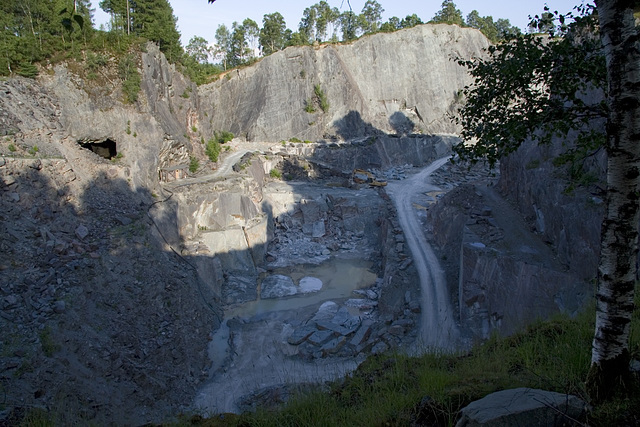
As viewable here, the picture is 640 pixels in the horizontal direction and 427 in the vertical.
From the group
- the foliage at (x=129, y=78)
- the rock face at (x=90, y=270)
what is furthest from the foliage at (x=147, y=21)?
the rock face at (x=90, y=270)

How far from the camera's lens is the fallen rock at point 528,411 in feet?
11.2

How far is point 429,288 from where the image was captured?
1670cm

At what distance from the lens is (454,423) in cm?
391

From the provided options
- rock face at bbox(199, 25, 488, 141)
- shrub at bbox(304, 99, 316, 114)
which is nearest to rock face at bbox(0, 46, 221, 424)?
rock face at bbox(199, 25, 488, 141)

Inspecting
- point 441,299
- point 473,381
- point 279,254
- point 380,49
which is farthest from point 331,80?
point 473,381

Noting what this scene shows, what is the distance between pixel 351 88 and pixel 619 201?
4044 centimetres

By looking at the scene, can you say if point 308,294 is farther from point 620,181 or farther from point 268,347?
point 620,181

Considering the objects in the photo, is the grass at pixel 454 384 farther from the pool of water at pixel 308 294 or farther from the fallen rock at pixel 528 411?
the pool of water at pixel 308 294

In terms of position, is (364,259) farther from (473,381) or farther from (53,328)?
(473,381)

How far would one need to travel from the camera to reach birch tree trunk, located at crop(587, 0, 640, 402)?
3424 mm

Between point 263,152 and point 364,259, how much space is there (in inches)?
568

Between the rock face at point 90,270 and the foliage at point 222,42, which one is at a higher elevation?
the foliage at point 222,42

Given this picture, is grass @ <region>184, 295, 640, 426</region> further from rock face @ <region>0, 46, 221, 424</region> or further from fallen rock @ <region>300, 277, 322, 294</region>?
fallen rock @ <region>300, 277, 322, 294</region>

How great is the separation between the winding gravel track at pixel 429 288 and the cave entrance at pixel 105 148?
15.6 meters
